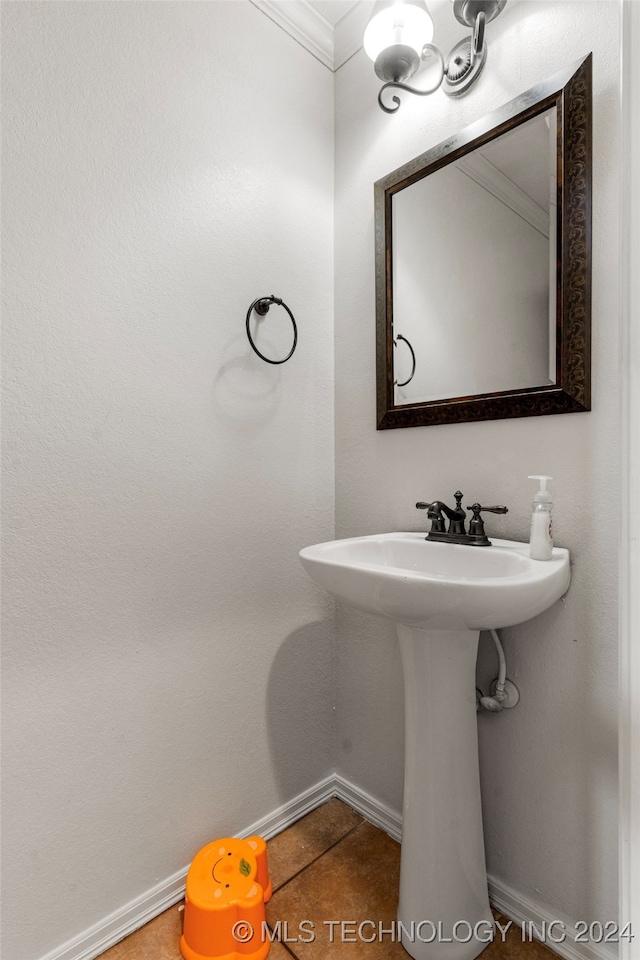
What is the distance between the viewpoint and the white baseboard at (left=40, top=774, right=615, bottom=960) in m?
0.99

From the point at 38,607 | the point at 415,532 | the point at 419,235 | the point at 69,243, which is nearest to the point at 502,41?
the point at 419,235

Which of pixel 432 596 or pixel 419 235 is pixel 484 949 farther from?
pixel 419 235

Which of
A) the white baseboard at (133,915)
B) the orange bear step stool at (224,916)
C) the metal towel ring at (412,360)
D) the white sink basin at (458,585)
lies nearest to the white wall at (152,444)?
the white baseboard at (133,915)

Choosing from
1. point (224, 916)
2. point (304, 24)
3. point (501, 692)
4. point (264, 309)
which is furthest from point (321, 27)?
point (224, 916)

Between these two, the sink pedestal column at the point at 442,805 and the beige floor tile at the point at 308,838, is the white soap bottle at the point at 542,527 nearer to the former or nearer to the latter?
the sink pedestal column at the point at 442,805

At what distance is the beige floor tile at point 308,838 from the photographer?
1.24m

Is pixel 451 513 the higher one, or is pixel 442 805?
pixel 451 513

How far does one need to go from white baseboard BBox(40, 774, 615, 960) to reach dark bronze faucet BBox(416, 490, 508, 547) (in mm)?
828

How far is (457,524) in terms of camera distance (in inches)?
45.1

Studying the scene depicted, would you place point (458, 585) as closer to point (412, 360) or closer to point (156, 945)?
point (412, 360)

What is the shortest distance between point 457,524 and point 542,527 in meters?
0.24

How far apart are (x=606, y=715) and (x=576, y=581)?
268 mm

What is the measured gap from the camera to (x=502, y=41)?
3.59 feet

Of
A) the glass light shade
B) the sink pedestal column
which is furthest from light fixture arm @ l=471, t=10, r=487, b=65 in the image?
the sink pedestal column
